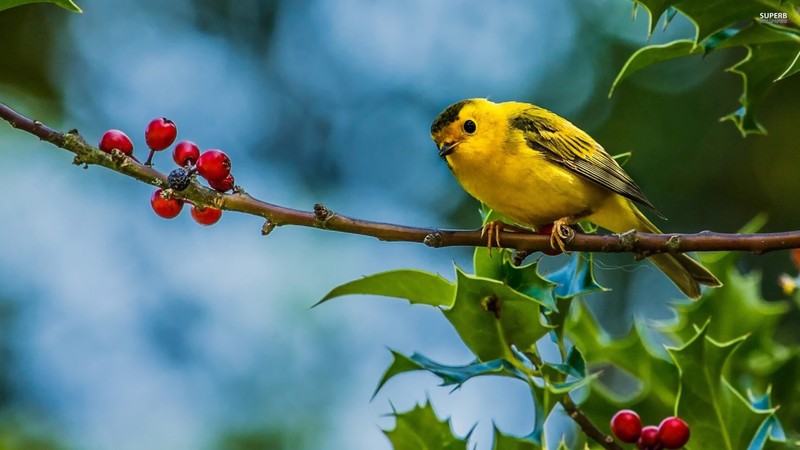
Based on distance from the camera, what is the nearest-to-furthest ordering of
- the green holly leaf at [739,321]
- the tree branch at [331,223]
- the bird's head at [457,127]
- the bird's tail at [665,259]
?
the tree branch at [331,223] < the green holly leaf at [739,321] < the bird's tail at [665,259] < the bird's head at [457,127]

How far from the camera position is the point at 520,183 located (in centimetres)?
391

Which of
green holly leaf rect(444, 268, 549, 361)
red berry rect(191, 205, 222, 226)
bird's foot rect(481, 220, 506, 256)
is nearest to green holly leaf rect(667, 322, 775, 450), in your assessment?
green holly leaf rect(444, 268, 549, 361)

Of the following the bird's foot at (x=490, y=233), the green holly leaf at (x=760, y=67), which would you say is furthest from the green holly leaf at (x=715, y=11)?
the bird's foot at (x=490, y=233)

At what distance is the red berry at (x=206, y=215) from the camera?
7.77ft

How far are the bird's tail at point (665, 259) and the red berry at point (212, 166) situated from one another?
1.90 metres

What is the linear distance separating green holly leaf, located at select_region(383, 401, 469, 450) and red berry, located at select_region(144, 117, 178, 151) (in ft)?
3.15

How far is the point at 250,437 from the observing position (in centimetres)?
780

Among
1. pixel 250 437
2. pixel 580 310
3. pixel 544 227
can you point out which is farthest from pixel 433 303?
pixel 250 437

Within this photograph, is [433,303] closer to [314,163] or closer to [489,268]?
[489,268]

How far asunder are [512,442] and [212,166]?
3.45 feet

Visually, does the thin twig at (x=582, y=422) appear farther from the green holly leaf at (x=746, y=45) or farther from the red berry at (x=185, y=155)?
the red berry at (x=185, y=155)

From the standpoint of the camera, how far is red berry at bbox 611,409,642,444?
274 centimetres

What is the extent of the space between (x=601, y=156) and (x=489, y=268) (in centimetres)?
143

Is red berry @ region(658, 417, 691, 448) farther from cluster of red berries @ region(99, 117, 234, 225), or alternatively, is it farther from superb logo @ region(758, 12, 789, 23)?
cluster of red berries @ region(99, 117, 234, 225)
